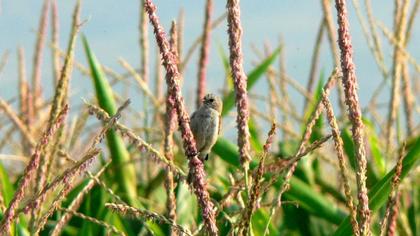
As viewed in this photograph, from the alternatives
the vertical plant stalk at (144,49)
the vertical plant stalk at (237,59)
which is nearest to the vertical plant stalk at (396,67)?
the vertical plant stalk at (144,49)

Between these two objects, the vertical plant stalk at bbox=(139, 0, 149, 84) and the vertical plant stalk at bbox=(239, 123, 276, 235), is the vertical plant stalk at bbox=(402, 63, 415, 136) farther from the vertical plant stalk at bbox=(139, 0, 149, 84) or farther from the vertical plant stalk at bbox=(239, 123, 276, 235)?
the vertical plant stalk at bbox=(239, 123, 276, 235)

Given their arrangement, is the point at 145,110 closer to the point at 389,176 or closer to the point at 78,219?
the point at 78,219

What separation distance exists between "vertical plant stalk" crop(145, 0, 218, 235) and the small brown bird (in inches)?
49.0

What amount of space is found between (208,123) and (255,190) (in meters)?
1.31

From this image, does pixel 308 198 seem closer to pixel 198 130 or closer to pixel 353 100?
pixel 198 130

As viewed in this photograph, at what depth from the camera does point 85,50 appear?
11.8 ft

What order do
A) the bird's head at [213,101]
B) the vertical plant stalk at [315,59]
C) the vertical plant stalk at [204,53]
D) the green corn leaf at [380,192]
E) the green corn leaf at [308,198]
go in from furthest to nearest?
the vertical plant stalk at [315,59] → the vertical plant stalk at [204,53] → the green corn leaf at [308,198] → the bird's head at [213,101] → the green corn leaf at [380,192]

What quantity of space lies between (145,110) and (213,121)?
1.42 metres

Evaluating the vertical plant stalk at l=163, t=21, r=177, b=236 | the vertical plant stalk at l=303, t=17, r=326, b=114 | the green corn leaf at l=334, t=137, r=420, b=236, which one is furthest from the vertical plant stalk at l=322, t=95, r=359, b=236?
the vertical plant stalk at l=303, t=17, r=326, b=114

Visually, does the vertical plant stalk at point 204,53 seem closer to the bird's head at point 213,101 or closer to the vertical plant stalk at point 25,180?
the bird's head at point 213,101

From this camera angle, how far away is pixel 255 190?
3.86ft

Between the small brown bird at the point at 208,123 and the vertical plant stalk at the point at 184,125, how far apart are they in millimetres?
1244

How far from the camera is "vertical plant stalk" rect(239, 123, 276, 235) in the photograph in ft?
3.84

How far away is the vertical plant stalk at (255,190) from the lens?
117 cm
